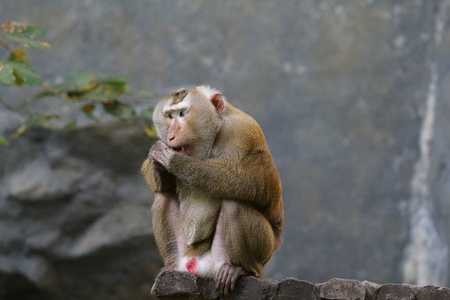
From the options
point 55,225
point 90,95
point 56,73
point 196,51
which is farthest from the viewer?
point 196,51

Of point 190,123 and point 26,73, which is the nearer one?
point 190,123

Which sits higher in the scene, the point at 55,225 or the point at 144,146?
the point at 144,146

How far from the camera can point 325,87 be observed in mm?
10000

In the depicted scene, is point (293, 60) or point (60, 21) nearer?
point (60, 21)

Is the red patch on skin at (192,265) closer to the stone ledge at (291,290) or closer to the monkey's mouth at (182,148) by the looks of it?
the stone ledge at (291,290)

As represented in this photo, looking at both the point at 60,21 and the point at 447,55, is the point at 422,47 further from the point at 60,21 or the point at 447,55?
the point at 60,21

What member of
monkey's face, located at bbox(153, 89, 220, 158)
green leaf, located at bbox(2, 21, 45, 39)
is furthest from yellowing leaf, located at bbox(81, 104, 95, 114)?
monkey's face, located at bbox(153, 89, 220, 158)

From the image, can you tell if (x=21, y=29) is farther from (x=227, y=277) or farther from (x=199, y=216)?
(x=227, y=277)

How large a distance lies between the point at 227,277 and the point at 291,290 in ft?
1.38

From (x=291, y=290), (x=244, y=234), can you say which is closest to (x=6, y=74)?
(x=244, y=234)

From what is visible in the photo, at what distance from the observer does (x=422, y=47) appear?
10070 mm

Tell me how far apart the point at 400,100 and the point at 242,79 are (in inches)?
112

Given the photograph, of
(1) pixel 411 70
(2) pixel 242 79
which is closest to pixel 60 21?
(2) pixel 242 79

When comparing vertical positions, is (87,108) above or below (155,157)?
above
